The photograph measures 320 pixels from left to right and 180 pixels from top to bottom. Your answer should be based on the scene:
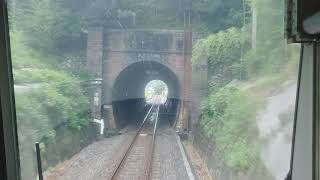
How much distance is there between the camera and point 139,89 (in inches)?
322

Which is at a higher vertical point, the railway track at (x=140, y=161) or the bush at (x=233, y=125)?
the bush at (x=233, y=125)

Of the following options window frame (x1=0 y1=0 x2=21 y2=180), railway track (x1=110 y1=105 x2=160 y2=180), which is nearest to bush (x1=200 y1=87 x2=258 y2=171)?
railway track (x1=110 y1=105 x2=160 y2=180)

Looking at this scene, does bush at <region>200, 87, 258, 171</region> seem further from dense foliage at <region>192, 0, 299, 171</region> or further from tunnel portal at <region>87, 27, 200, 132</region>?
tunnel portal at <region>87, 27, 200, 132</region>

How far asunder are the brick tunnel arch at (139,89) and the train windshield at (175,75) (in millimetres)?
229

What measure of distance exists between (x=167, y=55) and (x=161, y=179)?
4.11 ft

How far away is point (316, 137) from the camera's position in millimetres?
2459

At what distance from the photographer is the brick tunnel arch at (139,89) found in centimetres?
490

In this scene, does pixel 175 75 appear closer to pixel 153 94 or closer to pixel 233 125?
pixel 233 125

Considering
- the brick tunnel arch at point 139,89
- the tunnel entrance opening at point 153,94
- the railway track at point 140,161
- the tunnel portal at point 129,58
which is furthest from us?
the tunnel entrance opening at point 153,94

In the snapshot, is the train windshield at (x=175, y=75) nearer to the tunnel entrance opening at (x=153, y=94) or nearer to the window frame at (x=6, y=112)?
the window frame at (x=6, y=112)

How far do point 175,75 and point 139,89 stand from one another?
133 inches

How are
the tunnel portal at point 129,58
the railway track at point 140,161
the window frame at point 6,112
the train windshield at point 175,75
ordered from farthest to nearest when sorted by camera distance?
the railway track at point 140,161, the tunnel portal at point 129,58, the train windshield at point 175,75, the window frame at point 6,112

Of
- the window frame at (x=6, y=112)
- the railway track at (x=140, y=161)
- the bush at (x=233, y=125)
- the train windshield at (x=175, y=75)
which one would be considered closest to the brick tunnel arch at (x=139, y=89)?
the train windshield at (x=175, y=75)

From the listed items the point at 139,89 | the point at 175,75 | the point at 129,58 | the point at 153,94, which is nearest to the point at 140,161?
the point at 175,75
